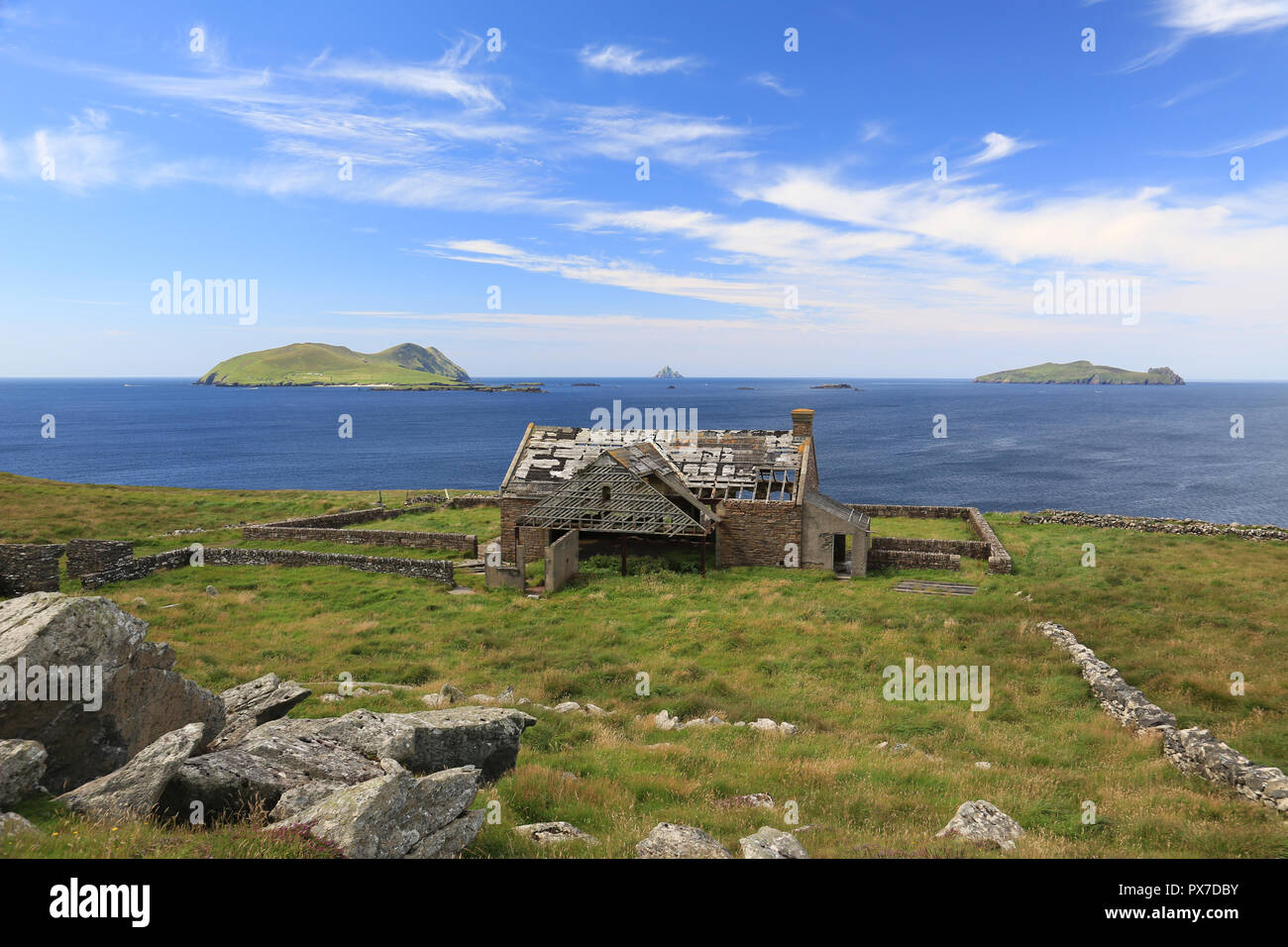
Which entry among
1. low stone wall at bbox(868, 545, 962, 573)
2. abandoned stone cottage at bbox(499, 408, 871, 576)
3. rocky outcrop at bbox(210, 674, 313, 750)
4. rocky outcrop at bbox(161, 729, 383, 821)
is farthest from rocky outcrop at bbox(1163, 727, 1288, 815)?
low stone wall at bbox(868, 545, 962, 573)

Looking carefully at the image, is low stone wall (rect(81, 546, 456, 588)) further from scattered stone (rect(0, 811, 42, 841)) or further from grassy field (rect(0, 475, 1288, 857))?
scattered stone (rect(0, 811, 42, 841))

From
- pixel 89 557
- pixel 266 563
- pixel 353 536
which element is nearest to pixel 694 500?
pixel 353 536

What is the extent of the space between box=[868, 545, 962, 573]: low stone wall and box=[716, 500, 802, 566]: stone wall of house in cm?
403

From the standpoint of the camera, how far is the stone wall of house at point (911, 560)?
94.9 feet

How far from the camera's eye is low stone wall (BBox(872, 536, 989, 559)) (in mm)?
30891

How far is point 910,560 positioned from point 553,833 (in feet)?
83.7

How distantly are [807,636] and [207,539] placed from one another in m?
32.1

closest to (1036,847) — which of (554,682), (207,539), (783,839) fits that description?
(783,839)

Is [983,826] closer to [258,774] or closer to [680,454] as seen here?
[258,774]

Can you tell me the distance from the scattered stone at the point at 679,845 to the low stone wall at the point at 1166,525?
41419 millimetres
